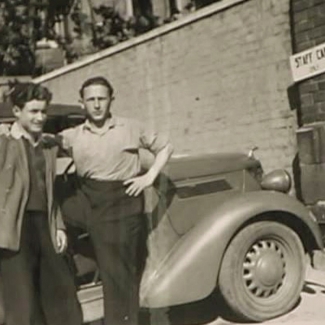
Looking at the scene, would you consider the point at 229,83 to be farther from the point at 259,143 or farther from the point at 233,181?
the point at 233,181

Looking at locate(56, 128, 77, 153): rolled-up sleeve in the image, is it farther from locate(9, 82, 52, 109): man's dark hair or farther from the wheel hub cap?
the wheel hub cap

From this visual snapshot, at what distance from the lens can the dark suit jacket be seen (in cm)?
439

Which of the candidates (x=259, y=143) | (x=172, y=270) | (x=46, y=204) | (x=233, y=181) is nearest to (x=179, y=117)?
(x=259, y=143)

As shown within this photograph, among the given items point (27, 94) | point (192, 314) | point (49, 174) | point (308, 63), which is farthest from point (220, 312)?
point (308, 63)

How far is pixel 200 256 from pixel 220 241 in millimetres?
166

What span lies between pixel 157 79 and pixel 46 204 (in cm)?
620

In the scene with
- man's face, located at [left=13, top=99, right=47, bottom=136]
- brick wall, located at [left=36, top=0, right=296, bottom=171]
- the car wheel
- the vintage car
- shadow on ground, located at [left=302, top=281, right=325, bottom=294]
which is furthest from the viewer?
brick wall, located at [left=36, top=0, right=296, bottom=171]

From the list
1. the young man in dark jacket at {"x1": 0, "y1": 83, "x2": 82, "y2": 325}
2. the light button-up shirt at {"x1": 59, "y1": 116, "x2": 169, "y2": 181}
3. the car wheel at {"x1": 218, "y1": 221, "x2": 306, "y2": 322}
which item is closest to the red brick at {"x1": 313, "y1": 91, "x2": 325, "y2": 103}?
the car wheel at {"x1": 218, "y1": 221, "x2": 306, "y2": 322}

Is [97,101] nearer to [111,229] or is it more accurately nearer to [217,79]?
[111,229]

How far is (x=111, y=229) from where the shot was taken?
4.97 metres

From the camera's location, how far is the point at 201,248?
540 cm

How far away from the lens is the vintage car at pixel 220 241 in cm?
529

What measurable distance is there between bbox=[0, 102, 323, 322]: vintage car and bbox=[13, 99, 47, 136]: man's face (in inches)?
24.0

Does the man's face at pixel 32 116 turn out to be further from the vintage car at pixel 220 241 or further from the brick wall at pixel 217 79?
the brick wall at pixel 217 79
